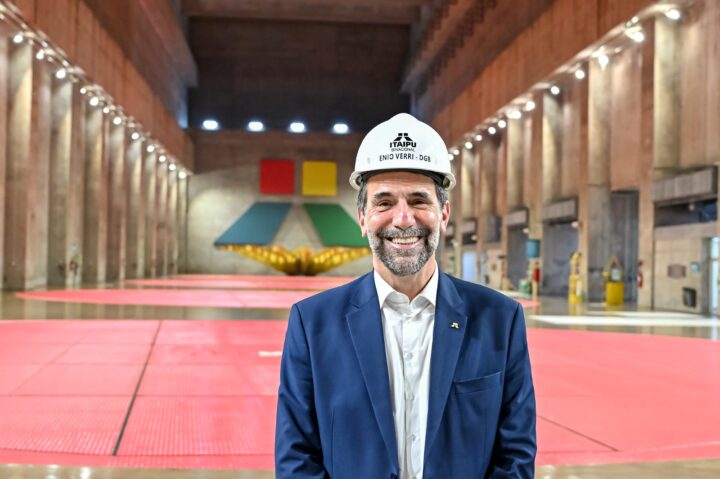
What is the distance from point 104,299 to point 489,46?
24.9 m

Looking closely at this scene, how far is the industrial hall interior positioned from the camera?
5.82 meters

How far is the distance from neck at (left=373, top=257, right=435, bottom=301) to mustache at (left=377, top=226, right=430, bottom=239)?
10 centimetres

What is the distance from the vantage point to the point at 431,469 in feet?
7.97

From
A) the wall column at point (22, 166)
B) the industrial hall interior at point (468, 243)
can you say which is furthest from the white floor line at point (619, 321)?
the wall column at point (22, 166)

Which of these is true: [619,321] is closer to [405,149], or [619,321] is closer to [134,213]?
[405,149]

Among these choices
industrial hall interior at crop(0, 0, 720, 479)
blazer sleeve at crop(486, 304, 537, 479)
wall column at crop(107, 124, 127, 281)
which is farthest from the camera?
wall column at crop(107, 124, 127, 281)

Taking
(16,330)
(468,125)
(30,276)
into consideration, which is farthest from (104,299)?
(468,125)

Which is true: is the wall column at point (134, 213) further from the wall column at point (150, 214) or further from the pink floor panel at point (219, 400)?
the pink floor panel at point (219, 400)

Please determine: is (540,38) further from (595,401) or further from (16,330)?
(595,401)

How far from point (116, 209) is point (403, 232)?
1516 inches

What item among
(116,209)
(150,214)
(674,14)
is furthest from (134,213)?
(674,14)

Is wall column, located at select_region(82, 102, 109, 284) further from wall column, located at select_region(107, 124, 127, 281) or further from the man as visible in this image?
the man

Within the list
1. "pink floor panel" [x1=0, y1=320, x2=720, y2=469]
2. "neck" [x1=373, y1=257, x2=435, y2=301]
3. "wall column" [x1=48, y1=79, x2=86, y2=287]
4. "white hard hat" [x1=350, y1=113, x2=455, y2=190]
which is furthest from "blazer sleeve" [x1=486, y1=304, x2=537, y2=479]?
"wall column" [x1=48, y1=79, x2=86, y2=287]

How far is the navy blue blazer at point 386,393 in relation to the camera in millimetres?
2461
